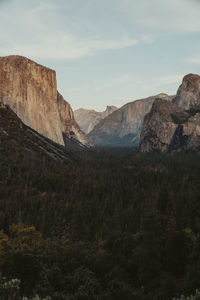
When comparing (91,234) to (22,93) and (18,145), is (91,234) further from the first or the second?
(22,93)

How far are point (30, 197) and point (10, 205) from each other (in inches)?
368

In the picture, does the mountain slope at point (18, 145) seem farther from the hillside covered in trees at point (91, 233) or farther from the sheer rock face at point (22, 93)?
the sheer rock face at point (22, 93)

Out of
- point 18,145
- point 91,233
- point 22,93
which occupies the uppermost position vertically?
point 22,93

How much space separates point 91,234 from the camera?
222ft

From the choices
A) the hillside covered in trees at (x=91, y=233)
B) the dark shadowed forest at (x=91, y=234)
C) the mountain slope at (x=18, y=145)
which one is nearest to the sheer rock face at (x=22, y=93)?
the mountain slope at (x=18, y=145)

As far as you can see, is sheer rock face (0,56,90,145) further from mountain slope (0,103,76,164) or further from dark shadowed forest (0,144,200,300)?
dark shadowed forest (0,144,200,300)

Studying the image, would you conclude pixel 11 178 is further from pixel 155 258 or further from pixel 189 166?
pixel 189 166

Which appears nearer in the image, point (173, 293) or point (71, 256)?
point (173, 293)

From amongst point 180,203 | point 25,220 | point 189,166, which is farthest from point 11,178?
point 189,166

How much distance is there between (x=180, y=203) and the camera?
2867 inches

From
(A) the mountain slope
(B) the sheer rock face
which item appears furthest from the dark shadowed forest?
(B) the sheer rock face

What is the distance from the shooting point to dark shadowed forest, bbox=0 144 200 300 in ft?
88.3

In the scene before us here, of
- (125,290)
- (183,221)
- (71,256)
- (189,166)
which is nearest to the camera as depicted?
(125,290)

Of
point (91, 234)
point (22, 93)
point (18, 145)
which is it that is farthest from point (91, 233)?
point (22, 93)
